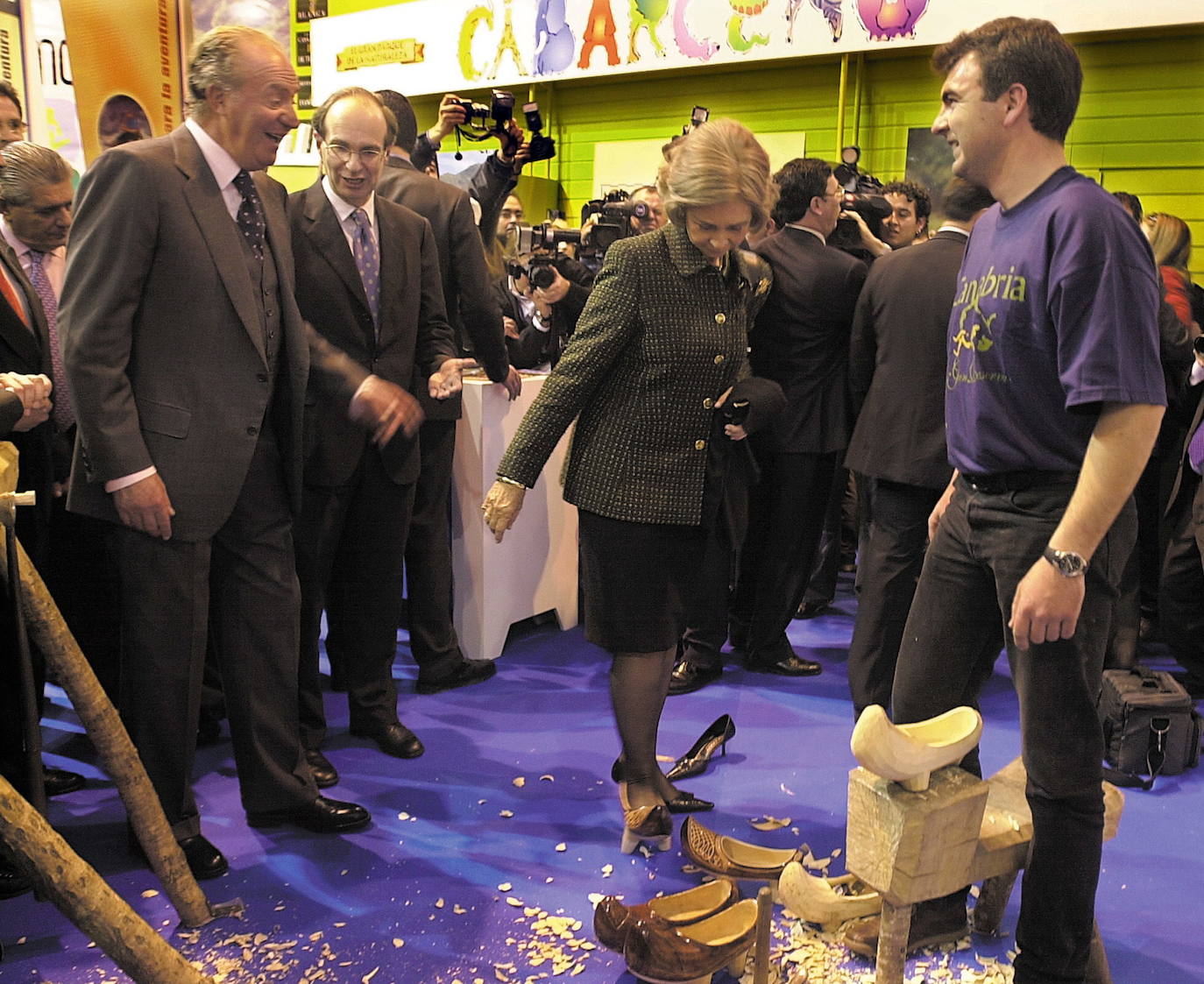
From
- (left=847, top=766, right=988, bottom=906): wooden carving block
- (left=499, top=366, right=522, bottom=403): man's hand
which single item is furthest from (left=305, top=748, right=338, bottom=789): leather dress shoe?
(left=847, top=766, right=988, bottom=906): wooden carving block

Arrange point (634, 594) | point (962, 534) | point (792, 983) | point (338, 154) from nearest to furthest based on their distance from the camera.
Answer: point (962, 534) < point (792, 983) < point (634, 594) < point (338, 154)

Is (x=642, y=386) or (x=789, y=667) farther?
(x=789, y=667)

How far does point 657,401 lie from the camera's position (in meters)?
2.33

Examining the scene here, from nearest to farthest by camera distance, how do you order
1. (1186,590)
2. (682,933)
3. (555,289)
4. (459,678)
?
(682,933) → (459,678) → (1186,590) → (555,289)

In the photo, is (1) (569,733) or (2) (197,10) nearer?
(1) (569,733)

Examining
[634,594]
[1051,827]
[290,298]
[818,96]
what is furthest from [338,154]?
[818,96]

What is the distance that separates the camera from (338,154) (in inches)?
108

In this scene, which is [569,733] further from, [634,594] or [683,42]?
[683,42]

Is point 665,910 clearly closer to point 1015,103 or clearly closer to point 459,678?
point 1015,103

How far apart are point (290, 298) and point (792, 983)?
5.66 feet

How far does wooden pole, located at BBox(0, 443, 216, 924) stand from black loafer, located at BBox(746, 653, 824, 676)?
212 cm

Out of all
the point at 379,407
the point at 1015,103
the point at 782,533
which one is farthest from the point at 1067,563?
the point at 782,533

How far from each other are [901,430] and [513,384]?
4.26 ft

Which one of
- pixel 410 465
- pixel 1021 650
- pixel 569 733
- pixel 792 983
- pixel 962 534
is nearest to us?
pixel 1021 650
